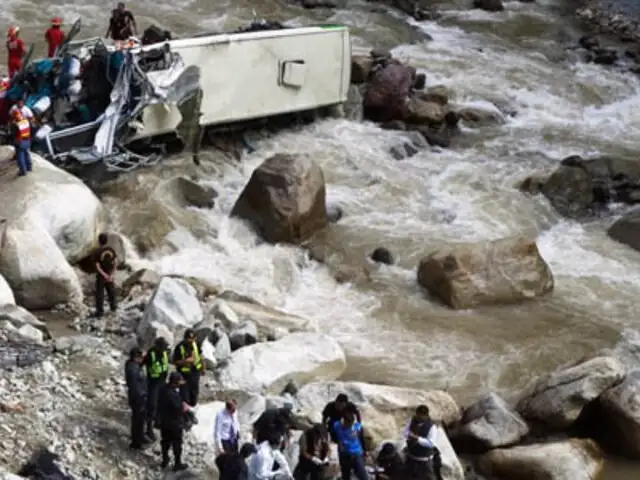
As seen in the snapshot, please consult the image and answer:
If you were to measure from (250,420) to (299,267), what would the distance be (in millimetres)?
4889

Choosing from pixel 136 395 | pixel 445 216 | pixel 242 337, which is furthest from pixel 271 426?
pixel 445 216

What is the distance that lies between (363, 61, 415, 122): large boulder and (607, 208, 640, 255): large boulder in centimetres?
508

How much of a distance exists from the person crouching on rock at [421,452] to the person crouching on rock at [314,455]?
0.72 m

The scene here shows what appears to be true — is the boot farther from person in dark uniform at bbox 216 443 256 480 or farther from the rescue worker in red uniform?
the rescue worker in red uniform

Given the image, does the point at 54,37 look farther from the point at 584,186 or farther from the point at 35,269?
the point at 584,186

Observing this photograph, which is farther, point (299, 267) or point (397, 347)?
point (299, 267)

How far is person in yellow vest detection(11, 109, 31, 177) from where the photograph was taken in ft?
41.9

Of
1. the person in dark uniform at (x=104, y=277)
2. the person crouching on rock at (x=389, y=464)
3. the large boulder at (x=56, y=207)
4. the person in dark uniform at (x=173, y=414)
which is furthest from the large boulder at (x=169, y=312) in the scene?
the person crouching on rock at (x=389, y=464)

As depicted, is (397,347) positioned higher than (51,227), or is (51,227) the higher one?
(51,227)

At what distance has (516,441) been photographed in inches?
432

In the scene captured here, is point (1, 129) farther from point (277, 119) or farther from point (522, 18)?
point (522, 18)

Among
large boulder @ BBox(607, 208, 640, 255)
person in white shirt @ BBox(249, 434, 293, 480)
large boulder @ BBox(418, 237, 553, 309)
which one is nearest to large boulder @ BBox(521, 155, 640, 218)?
large boulder @ BBox(607, 208, 640, 255)

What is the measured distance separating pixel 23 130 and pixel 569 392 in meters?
7.24

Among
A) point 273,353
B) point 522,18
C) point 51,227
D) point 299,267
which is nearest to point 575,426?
point 273,353
